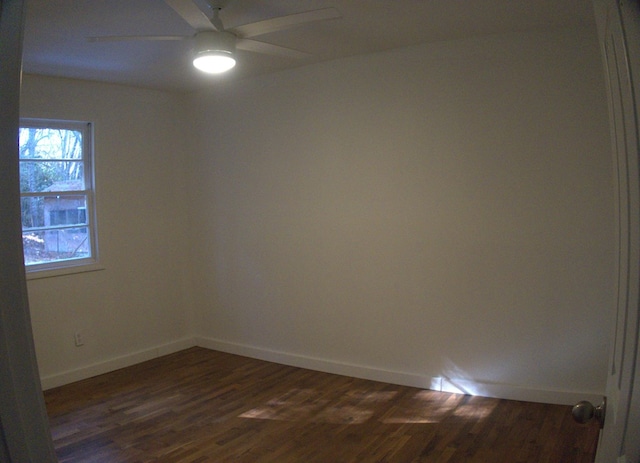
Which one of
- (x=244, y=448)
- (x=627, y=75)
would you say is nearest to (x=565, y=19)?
(x=627, y=75)

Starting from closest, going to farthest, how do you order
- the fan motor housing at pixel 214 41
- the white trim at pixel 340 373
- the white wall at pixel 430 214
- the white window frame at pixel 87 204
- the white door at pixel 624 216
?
1. the white door at pixel 624 216
2. the fan motor housing at pixel 214 41
3. the white wall at pixel 430 214
4. the white trim at pixel 340 373
5. the white window frame at pixel 87 204

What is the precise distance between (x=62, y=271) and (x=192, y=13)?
2919 mm

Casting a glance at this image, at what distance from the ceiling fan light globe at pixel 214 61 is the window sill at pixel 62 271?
2.46 m

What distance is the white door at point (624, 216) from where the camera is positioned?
710mm

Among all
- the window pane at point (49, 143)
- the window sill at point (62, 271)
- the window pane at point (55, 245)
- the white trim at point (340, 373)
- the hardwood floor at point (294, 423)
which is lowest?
the hardwood floor at point (294, 423)

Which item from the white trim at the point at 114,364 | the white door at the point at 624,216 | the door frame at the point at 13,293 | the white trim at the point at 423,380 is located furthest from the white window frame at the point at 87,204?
the white door at the point at 624,216

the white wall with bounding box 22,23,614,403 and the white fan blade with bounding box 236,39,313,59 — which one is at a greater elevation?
the white fan blade with bounding box 236,39,313,59

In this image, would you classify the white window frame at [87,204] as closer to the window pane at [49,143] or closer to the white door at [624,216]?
the window pane at [49,143]

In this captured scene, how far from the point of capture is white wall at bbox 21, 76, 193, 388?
426cm

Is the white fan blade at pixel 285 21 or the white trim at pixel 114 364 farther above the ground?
the white fan blade at pixel 285 21

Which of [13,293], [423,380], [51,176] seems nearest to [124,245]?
[51,176]

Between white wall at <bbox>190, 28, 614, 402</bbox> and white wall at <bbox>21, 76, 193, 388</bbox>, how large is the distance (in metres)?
Answer: 0.62

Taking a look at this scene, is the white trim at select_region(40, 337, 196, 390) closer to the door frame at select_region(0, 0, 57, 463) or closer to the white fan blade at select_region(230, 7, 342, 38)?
the white fan blade at select_region(230, 7, 342, 38)

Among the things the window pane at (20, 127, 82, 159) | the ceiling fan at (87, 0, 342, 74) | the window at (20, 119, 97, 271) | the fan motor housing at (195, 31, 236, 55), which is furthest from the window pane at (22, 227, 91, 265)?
the fan motor housing at (195, 31, 236, 55)
